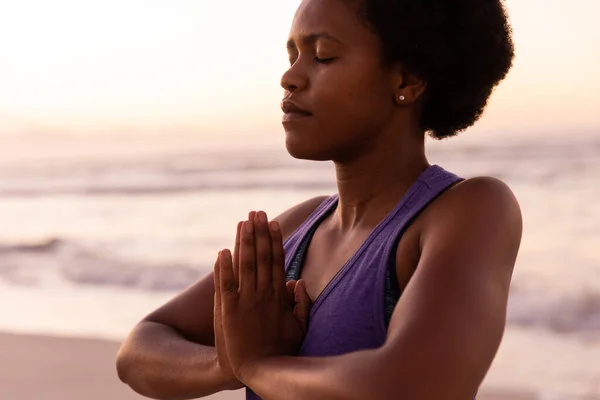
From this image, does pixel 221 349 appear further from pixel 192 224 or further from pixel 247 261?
pixel 192 224

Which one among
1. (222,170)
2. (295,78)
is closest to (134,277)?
(222,170)

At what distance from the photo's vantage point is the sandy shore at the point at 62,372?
4.46 m

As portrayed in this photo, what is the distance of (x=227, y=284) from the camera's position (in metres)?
1.66

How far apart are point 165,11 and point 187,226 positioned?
281 cm

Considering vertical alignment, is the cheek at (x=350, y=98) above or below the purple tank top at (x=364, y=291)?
above

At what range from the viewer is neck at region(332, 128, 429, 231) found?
5.86 ft

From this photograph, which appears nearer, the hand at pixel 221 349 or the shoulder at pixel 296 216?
the hand at pixel 221 349

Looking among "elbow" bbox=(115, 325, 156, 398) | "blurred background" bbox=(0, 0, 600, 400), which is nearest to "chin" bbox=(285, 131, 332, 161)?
"elbow" bbox=(115, 325, 156, 398)

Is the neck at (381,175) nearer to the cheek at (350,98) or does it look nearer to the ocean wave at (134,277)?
the cheek at (350,98)

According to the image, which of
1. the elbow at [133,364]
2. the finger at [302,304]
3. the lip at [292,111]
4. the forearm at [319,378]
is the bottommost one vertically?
the elbow at [133,364]

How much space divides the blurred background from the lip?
3133 millimetres

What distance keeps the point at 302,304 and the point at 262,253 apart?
0.11 meters

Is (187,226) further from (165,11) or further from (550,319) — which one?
(550,319)

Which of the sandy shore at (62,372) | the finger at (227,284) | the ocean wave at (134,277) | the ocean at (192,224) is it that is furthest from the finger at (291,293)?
the ocean wave at (134,277)
